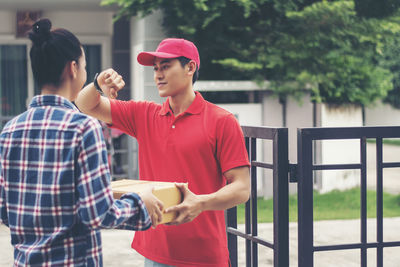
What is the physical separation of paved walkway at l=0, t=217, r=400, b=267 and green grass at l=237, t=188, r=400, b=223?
1.36 feet

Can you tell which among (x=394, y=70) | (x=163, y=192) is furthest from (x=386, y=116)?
(x=163, y=192)

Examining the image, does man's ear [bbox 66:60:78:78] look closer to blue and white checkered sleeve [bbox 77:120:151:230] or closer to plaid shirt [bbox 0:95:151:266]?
plaid shirt [bbox 0:95:151:266]

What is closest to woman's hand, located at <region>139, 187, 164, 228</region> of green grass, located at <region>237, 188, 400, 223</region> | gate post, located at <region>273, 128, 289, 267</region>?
gate post, located at <region>273, 128, 289, 267</region>

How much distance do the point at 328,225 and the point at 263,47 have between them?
2994mm

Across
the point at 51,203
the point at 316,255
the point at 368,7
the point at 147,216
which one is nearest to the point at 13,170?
the point at 51,203

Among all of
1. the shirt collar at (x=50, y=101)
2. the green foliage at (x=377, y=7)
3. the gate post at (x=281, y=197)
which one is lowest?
the gate post at (x=281, y=197)

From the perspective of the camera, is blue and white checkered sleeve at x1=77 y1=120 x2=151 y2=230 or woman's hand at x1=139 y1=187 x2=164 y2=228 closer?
blue and white checkered sleeve at x1=77 y1=120 x2=151 y2=230

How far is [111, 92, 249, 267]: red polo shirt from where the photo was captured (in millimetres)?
2980

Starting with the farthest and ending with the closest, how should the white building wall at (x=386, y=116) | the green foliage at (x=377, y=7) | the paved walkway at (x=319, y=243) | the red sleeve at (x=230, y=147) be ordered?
the white building wall at (x=386, y=116)
the green foliage at (x=377, y=7)
the paved walkway at (x=319, y=243)
the red sleeve at (x=230, y=147)

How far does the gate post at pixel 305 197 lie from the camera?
139 inches

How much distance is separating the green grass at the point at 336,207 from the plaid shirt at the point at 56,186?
6.06 m

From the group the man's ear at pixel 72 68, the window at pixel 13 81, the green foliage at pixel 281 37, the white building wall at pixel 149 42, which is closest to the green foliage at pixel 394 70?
the green foliage at pixel 281 37

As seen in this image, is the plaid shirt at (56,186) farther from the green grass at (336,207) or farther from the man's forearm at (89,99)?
the green grass at (336,207)

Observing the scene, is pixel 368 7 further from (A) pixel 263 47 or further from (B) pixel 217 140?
(B) pixel 217 140
